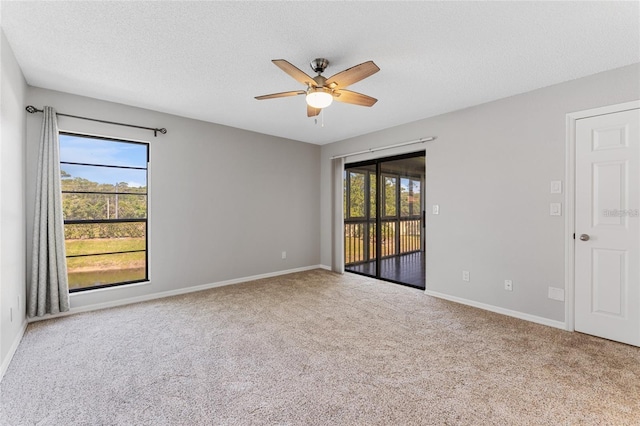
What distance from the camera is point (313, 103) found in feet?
8.21

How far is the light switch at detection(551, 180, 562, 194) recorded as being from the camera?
2972 mm

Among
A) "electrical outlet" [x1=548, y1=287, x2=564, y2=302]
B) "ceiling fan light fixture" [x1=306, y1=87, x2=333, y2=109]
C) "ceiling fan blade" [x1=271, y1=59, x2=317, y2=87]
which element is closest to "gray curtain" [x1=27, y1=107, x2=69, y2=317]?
"ceiling fan blade" [x1=271, y1=59, x2=317, y2=87]

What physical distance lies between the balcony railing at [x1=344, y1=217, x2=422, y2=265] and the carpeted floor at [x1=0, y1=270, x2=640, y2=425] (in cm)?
176

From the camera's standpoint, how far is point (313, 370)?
2.18m

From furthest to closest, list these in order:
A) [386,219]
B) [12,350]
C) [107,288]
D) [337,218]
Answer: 1. [337,218]
2. [386,219]
3. [107,288]
4. [12,350]

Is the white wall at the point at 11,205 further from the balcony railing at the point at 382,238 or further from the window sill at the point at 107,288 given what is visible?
the balcony railing at the point at 382,238

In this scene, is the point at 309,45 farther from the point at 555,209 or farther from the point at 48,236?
the point at 48,236

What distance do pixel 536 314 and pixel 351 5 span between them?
3.42 metres

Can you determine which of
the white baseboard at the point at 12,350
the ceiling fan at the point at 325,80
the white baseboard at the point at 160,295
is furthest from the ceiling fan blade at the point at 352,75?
the white baseboard at the point at 160,295

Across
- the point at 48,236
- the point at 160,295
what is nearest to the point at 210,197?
the point at 160,295

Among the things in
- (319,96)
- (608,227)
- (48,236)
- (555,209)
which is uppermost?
(319,96)

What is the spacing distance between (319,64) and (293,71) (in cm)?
39

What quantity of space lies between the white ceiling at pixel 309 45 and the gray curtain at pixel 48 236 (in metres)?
0.65

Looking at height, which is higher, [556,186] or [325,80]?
[325,80]
